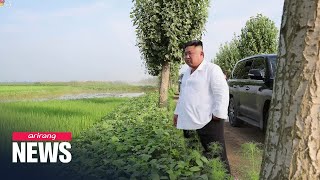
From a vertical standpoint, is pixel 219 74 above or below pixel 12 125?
above

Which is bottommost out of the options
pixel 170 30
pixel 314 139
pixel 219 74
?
pixel 314 139

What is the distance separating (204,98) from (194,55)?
0.49 m

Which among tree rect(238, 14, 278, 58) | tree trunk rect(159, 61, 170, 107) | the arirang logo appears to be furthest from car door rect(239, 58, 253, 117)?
tree rect(238, 14, 278, 58)

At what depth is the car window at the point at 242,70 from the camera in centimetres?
1017

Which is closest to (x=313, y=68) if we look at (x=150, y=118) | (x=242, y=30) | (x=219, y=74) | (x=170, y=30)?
(x=219, y=74)

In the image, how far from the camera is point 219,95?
4949mm

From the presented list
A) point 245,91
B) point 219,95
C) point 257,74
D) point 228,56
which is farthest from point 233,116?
point 228,56

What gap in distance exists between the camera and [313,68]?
2.86m

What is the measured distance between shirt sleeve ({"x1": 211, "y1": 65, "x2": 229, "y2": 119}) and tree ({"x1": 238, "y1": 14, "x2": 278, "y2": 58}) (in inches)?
987

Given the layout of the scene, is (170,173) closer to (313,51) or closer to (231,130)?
(313,51)

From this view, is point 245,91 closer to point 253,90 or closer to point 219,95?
point 253,90

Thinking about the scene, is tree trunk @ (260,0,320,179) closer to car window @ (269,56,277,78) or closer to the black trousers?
the black trousers

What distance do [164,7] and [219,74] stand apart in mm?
10083

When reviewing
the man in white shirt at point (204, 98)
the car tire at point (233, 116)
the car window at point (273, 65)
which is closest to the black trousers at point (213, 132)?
the man in white shirt at point (204, 98)
